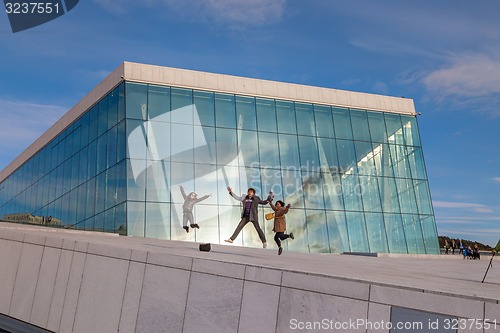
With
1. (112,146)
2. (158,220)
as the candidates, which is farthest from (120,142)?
(158,220)

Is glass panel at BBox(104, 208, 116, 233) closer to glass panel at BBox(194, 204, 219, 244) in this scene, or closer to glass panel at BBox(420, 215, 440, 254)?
glass panel at BBox(194, 204, 219, 244)

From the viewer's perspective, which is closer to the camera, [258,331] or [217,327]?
[258,331]

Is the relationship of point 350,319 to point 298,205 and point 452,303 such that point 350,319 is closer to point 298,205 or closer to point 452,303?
point 452,303

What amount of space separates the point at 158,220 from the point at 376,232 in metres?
12.2

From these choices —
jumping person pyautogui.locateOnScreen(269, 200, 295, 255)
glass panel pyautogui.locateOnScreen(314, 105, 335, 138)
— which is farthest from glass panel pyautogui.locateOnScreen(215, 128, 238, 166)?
jumping person pyautogui.locateOnScreen(269, 200, 295, 255)

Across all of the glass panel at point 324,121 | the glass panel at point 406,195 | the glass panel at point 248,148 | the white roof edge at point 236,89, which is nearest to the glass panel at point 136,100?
the white roof edge at point 236,89

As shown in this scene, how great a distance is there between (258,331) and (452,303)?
2.66 m

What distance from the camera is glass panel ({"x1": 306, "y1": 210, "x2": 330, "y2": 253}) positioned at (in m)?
25.6

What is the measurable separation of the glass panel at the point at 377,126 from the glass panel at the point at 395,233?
188 inches

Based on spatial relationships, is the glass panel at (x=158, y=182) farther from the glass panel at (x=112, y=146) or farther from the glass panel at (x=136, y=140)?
the glass panel at (x=112, y=146)

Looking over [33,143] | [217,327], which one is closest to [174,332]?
[217,327]

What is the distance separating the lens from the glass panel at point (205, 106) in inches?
1020

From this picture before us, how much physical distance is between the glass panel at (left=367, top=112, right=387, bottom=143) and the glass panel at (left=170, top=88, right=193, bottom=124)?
10.9 meters

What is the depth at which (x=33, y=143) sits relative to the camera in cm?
4316
